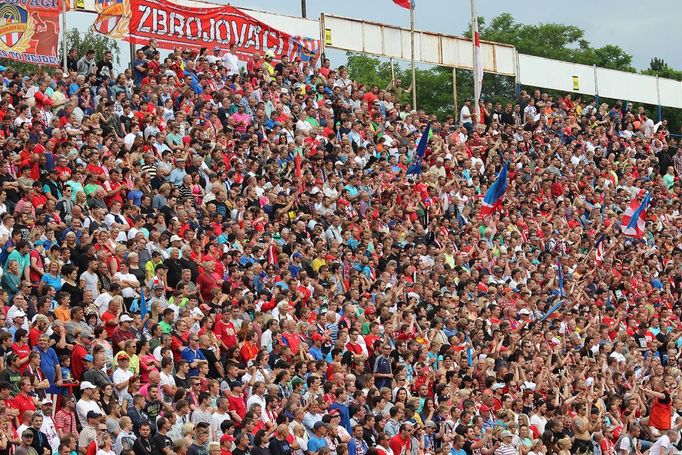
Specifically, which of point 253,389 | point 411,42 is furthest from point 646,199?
point 253,389

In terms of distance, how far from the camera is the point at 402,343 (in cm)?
2216

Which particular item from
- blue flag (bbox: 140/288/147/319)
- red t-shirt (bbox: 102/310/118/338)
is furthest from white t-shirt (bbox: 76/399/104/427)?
blue flag (bbox: 140/288/147/319)

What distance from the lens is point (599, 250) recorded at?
30.3 metres

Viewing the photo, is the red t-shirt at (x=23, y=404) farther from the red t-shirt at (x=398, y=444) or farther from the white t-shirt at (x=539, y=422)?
the white t-shirt at (x=539, y=422)

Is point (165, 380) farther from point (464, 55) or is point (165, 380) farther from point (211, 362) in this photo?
point (464, 55)

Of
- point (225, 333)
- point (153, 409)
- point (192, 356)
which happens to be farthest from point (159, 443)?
point (225, 333)

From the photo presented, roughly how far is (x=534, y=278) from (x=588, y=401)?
538 cm

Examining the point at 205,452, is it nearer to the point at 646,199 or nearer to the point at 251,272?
the point at 251,272

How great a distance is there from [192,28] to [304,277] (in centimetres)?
1061

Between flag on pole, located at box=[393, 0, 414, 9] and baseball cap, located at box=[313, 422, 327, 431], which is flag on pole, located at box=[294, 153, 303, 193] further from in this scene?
flag on pole, located at box=[393, 0, 414, 9]

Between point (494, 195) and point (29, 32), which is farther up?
point (29, 32)

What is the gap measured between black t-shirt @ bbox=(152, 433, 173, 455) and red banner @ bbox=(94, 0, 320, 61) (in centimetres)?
1414

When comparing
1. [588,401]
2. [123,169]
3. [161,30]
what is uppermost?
[161,30]

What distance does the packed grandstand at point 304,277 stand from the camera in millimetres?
17531
